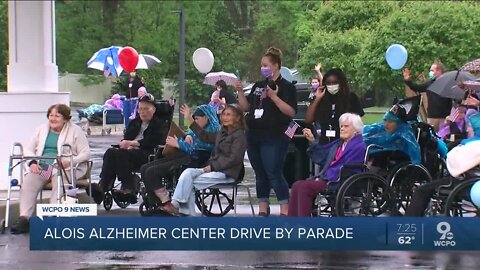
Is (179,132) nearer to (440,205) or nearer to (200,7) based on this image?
(440,205)

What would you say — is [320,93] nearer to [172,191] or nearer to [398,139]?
[398,139]

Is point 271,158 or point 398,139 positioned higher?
point 398,139

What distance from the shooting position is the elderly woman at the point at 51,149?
1086cm

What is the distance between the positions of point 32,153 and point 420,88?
18.2ft

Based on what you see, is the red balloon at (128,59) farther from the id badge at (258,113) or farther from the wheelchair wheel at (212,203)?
the id badge at (258,113)

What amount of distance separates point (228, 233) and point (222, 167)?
275 cm

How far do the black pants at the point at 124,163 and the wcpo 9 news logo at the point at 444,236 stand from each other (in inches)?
190

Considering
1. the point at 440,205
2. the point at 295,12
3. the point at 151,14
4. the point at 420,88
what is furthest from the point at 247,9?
the point at 440,205

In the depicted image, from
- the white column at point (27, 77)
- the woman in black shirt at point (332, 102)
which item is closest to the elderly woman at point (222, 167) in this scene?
the woman in black shirt at point (332, 102)

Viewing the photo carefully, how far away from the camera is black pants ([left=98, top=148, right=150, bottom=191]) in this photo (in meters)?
12.1

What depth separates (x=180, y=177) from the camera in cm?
1098

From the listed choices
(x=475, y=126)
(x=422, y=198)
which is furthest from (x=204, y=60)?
(x=475, y=126)

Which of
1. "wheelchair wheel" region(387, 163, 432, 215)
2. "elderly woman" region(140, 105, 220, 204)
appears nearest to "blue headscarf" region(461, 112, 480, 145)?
"wheelchair wheel" region(387, 163, 432, 215)

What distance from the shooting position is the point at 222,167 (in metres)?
10.9
